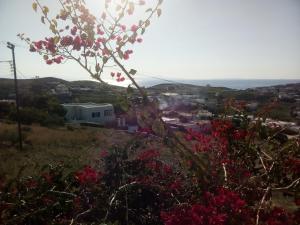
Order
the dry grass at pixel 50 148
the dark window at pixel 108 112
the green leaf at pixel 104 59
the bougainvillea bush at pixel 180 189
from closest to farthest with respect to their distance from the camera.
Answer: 1. the bougainvillea bush at pixel 180 189
2. the green leaf at pixel 104 59
3. the dry grass at pixel 50 148
4. the dark window at pixel 108 112

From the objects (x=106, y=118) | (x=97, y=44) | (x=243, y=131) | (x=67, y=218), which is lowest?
(x=106, y=118)

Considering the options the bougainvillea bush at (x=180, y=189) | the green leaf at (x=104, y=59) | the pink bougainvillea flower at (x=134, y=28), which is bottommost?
the bougainvillea bush at (x=180, y=189)

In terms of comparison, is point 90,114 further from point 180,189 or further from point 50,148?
point 180,189

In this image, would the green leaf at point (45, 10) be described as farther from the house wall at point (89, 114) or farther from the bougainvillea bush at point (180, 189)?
the house wall at point (89, 114)

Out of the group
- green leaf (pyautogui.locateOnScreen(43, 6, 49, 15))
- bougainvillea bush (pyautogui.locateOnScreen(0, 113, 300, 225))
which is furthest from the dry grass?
green leaf (pyautogui.locateOnScreen(43, 6, 49, 15))

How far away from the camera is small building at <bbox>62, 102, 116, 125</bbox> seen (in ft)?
118

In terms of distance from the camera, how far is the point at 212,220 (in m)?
2.64

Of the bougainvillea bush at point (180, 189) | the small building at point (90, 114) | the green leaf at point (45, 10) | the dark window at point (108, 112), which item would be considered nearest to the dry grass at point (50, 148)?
the bougainvillea bush at point (180, 189)

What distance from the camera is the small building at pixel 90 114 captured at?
118ft

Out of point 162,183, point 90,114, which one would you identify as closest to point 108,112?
point 90,114

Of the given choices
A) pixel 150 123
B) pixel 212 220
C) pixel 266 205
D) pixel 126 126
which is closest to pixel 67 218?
pixel 150 123

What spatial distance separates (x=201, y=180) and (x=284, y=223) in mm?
787

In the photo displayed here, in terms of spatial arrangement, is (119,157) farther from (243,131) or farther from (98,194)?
(243,131)

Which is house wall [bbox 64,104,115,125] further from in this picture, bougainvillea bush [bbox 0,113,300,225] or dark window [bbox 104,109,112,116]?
bougainvillea bush [bbox 0,113,300,225]
